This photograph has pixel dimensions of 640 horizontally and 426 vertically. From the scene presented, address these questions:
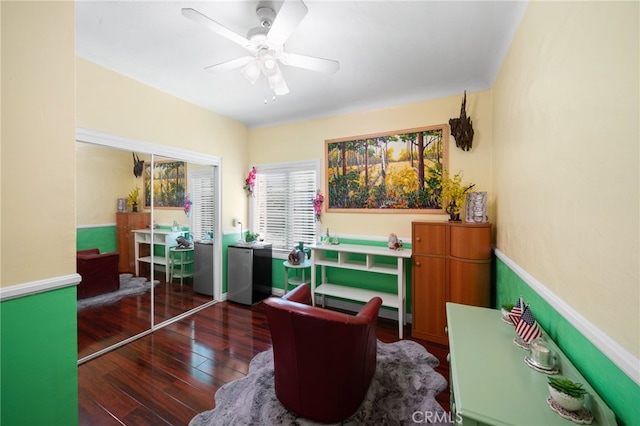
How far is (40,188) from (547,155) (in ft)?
9.03

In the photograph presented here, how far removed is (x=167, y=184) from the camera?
3049 mm

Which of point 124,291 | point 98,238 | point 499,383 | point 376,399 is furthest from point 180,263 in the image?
point 499,383

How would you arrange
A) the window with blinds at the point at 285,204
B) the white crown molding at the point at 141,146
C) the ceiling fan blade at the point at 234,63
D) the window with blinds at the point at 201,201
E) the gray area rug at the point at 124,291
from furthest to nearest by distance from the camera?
the window with blinds at the point at 285,204
the window with blinds at the point at 201,201
the gray area rug at the point at 124,291
the white crown molding at the point at 141,146
the ceiling fan blade at the point at 234,63

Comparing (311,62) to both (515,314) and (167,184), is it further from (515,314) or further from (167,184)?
(167,184)

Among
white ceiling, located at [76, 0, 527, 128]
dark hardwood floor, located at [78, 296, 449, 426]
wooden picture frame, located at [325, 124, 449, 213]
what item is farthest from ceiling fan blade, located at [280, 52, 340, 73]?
dark hardwood floor, located at [78, 296, 449, 426]

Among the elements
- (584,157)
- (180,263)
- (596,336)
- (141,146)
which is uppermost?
(141,146)

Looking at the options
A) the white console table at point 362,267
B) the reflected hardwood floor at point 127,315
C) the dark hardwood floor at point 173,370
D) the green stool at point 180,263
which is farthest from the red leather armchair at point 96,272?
the white console table at point 362,267

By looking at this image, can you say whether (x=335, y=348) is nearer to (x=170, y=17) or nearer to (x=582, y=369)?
(x=582, y=369)

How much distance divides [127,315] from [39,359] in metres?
1.69

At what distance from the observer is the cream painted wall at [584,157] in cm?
77

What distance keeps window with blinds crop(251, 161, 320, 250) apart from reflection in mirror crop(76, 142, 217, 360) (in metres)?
0.86

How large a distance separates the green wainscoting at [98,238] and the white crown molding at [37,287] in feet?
3.94

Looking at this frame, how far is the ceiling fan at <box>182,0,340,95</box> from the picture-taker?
4.60ft

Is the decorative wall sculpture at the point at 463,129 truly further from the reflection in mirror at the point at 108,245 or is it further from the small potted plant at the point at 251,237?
the reflection in mirror at the point at 108,245
